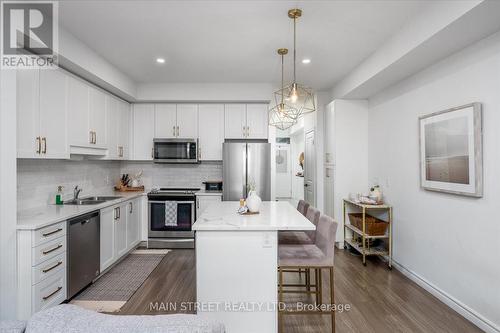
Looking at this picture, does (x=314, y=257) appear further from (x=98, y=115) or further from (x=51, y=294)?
(x=98, y=115)

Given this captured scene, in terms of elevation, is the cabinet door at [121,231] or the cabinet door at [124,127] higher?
the cabinet door at [124,127]

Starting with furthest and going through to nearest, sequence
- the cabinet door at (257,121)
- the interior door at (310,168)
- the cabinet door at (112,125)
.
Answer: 1. the interior door at (310,168)
2. the cabinet door at (257,121)
3. the cabinet door at (112,125)

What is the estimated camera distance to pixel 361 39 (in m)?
2.76

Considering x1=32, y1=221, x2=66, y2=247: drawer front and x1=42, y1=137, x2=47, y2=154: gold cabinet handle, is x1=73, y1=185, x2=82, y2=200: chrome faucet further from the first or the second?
x1=32, y1=221, x2=66, y2=247: drawer front

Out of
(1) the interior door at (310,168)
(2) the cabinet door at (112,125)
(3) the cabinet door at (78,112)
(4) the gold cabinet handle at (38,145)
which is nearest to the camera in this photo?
(4) the gold cabinet handle at (38,145)

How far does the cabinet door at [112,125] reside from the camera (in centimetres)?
376

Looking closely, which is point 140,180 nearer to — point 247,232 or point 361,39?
point 247,232

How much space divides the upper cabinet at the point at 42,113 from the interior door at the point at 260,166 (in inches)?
95.4

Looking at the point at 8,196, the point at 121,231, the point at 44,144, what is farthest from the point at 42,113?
the point at 121,231

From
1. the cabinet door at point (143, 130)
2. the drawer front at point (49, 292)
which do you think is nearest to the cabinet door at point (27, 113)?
the drawer front at point (49, 292)

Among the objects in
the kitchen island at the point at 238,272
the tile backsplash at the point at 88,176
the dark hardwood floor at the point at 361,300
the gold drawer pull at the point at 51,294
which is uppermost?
the tile backsplash at the point at 88,176

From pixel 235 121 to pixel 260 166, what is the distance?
0.97m

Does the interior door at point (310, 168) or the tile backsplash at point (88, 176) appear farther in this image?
the interior door at point (310, 168)

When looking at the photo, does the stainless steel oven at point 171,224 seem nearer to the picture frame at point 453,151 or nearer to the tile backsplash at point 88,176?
the tile backsplash at point 88,176
